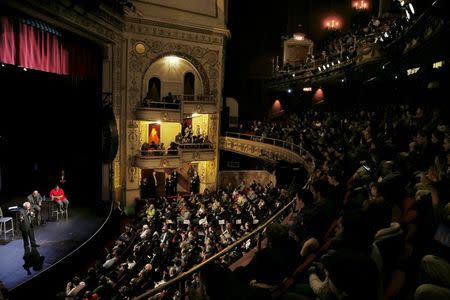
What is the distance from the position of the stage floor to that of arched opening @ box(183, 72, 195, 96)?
9975mm

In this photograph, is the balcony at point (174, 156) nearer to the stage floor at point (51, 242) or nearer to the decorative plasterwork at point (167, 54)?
the decorative plasterwork at point (167, 54)

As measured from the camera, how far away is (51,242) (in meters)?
10.2

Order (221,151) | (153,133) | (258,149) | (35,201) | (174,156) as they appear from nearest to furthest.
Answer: (35,201)
(174,156)
(258,149)
(153,133)
(221,151)

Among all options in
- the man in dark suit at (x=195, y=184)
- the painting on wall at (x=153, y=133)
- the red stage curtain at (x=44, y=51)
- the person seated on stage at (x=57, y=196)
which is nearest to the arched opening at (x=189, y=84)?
the painting on wall at (x=153, y=133)

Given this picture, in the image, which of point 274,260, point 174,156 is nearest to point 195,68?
point 174,156

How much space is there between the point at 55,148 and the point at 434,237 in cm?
1362

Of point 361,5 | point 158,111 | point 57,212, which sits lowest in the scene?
point 57,212

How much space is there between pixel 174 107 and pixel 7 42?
10412 millimetres

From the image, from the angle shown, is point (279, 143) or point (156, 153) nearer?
point (279, 143)

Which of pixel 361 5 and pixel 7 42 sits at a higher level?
pixel 361 5

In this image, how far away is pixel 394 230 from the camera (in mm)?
2611

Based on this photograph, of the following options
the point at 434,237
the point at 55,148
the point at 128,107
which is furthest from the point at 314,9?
the point at 434,237

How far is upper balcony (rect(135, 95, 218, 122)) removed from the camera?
59.7 ft

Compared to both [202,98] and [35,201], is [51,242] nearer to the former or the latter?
[35,201]
